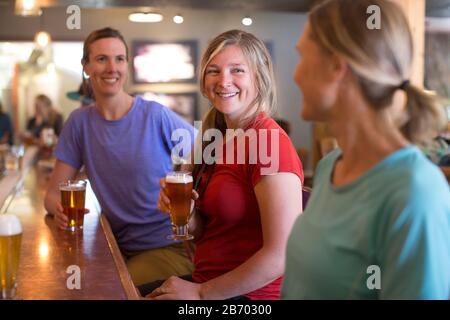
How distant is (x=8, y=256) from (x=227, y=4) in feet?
22.1

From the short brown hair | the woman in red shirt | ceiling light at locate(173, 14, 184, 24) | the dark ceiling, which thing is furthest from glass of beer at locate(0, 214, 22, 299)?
ceiling light at locate(173, 14, 184, 24)

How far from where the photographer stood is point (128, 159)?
2492mm

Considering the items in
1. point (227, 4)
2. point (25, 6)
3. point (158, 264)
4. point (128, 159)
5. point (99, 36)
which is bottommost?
point (158, 264)

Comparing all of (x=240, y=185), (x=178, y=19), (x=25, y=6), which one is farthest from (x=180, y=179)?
(x=178, y=19)

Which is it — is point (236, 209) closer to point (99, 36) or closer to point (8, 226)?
point (8, 226)

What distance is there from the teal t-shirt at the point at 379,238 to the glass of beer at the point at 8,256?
62cm

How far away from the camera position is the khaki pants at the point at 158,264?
7.76 feet

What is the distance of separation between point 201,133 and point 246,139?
14.5 inches

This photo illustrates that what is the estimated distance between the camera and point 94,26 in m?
9.40

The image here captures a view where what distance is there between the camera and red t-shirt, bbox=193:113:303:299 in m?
1.73

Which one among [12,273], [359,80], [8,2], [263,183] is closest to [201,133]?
[263,183]

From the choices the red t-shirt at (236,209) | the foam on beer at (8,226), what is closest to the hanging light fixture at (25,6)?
the red t-shirt at (236,209)

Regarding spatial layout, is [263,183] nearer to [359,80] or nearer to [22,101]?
Answer: [359,80]

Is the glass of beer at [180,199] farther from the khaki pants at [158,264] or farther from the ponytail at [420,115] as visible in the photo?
the ponytail at [420,115]
